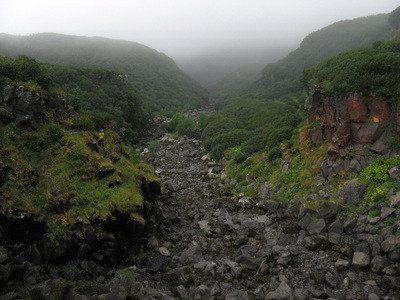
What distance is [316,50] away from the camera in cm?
13725

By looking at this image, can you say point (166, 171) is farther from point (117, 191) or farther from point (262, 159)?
point (117, 191)

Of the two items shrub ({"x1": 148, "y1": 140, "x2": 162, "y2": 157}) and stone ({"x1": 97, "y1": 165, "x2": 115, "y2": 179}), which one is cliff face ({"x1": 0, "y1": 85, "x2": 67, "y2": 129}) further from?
shrub ({"x1": 148, "y1": 140, "x2": 162, "y2": 157})

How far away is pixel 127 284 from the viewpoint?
49.2 feet

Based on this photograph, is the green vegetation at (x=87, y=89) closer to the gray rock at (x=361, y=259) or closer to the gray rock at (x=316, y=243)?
the gray rock at (x=316, y=243)

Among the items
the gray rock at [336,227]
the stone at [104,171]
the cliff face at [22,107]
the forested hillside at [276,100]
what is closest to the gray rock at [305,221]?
the gray rock at [336,227]

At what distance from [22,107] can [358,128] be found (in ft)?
98.8

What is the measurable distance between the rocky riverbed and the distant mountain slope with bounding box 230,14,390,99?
90574 millimetres

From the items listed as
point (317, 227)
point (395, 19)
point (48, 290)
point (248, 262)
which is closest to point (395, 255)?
point (317, 227)

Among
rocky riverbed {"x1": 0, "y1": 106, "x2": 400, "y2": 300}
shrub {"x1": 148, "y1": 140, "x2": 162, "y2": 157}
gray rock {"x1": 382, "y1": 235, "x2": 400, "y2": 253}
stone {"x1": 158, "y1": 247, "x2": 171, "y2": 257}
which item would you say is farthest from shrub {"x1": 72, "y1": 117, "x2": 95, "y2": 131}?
gray rock {"x1": 382, "y1": 235, "x2": 400, "y2": 253}

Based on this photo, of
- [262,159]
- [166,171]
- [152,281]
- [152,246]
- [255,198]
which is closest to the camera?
[152,281]

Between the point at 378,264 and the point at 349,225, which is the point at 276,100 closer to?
the point at 349,225

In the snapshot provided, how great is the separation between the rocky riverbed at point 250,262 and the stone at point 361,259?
0.21 ft

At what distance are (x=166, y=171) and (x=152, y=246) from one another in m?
19.9

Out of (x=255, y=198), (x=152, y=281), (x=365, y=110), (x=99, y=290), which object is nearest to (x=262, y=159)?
(x=255, y=198)
